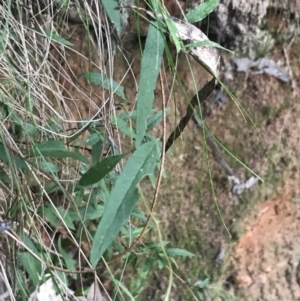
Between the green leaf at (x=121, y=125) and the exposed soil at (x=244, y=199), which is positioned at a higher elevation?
the green leaf at (x=121, y=125)

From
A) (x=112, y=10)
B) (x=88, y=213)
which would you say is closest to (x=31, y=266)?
(x=88, y=213)

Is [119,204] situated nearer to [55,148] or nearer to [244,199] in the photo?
[55,148]

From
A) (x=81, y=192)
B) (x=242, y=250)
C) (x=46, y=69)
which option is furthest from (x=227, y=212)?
(x=46, y=69)

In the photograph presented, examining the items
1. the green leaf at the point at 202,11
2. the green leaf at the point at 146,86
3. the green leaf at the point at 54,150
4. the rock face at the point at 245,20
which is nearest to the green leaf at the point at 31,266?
the green leaf at the point at 54,150

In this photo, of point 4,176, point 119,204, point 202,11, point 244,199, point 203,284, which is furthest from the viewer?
point 244,199

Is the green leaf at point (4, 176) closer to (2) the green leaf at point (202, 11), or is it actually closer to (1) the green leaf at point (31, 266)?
(1) the green leaf at point (31, 266)

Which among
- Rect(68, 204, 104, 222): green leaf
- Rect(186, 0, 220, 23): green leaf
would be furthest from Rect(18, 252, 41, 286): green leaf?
Rect(186, 0, 220, 23): green leaf
